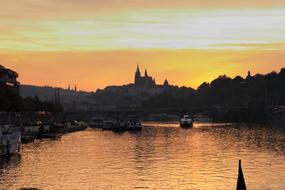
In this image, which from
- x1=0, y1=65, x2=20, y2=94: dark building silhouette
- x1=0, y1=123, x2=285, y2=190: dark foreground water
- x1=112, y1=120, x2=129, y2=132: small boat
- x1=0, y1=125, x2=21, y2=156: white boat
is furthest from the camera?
x1=112, y1=120, x2=129, y2=132: small boat

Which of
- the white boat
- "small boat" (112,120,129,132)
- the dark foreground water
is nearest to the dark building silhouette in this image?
"small boat" (112,120,129,132)

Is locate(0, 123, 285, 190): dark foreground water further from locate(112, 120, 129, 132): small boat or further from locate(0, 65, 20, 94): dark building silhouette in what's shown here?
locate(0, 65, 20, 94): dark building silhouette

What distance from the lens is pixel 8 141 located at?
Result: 70438 millimetres

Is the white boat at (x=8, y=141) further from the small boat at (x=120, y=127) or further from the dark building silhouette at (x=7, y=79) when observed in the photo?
the small boat at (x=120, y=127)

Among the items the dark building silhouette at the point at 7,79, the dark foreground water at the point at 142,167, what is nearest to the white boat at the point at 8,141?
the dark foreground water at the point at 142,167

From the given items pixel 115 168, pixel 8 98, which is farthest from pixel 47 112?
pixel 115 168

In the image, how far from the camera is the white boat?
227 feet

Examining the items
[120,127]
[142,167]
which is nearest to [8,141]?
[142,167]

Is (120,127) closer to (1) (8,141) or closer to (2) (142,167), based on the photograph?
(1) (8,141)

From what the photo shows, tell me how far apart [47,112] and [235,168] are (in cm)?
→ 10383

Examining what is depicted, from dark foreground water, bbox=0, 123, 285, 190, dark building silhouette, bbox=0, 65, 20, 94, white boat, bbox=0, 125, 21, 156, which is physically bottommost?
dark foreground water, bbox=0, 123, 285, 190

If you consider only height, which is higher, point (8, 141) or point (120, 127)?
point (120, 127)

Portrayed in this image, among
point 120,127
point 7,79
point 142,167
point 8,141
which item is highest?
point 7,79

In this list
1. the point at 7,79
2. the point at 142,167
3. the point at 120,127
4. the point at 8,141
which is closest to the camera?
the point at 142,167
